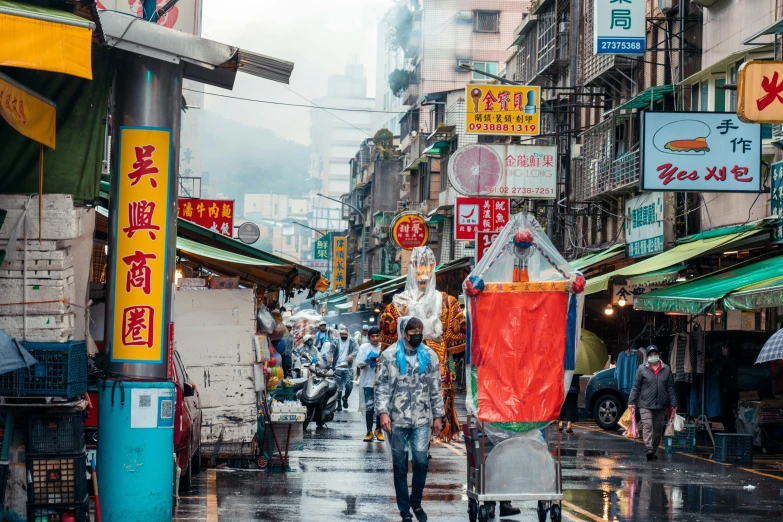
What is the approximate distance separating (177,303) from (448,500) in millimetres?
4157

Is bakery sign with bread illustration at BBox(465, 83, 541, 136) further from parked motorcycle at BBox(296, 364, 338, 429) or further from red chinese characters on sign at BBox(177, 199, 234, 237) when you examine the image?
parked motorcycle at BBox(296, 364, 338, 429)

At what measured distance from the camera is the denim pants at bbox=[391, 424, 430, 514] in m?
10.4

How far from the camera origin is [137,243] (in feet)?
32.3

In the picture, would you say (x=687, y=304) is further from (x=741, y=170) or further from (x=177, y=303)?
(x=177, y=303)

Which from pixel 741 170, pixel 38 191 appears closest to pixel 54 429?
pixel 38 191

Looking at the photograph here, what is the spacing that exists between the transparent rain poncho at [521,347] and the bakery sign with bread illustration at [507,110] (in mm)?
16830

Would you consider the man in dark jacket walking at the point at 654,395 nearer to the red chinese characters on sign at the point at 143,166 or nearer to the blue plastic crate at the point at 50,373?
the red chinese characters on sign at the point at 143,166

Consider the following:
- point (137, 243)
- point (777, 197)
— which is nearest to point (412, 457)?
point (137, 243)

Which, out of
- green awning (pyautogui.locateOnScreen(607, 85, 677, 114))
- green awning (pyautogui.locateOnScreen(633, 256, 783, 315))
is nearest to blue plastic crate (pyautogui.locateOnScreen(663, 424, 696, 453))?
green awning (pyautogui.locateOnScreen(633, 256, 783, 315))

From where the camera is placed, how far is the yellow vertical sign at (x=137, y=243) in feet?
32.3

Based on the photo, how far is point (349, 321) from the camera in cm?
8412

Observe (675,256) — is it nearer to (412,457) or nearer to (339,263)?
(412,457)

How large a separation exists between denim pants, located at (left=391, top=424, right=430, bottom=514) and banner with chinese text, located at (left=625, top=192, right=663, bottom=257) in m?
15.0

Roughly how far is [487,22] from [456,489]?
183ft
